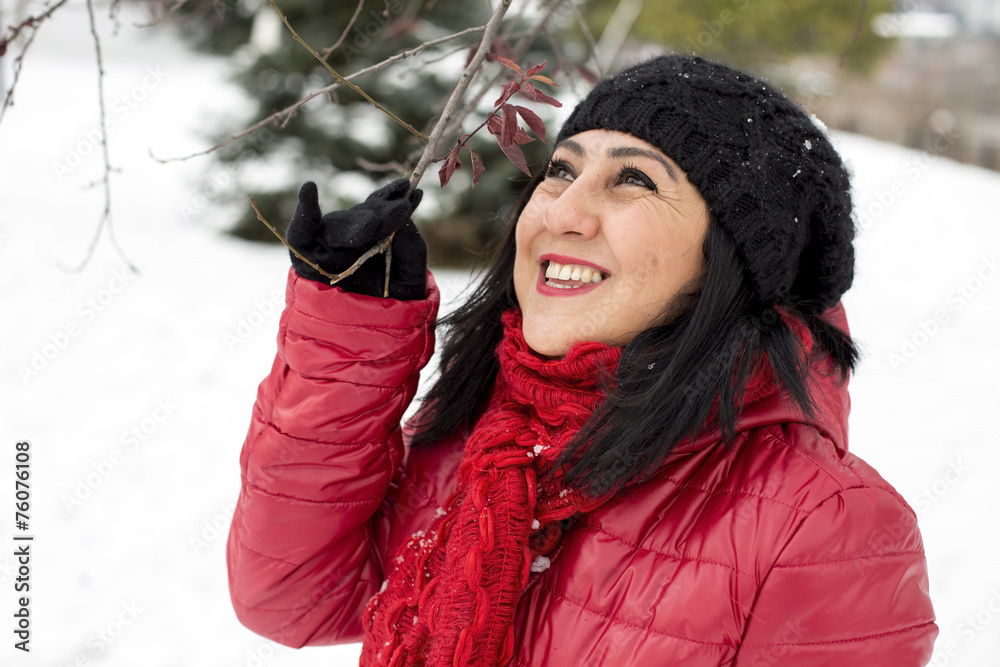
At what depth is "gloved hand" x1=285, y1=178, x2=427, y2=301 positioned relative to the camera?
4.89 ft

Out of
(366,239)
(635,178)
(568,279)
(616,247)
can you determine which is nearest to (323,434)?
(366,239)

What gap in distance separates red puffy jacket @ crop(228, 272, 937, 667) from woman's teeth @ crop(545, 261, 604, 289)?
29 cm

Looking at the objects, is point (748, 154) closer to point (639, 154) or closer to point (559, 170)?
point (639, 154)

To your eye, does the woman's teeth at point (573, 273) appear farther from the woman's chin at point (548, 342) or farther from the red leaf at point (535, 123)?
the red leaf at point (535, 123)

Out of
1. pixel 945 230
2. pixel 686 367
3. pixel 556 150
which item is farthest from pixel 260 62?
pixel 945 230

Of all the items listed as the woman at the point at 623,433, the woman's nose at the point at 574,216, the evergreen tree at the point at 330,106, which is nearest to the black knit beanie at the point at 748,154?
the woman at the point at 623,433

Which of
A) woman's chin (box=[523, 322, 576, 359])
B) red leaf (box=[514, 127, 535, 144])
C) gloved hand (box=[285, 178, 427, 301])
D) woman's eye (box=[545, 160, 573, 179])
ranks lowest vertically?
woman's chin (box=[523, 322, 576, 359])

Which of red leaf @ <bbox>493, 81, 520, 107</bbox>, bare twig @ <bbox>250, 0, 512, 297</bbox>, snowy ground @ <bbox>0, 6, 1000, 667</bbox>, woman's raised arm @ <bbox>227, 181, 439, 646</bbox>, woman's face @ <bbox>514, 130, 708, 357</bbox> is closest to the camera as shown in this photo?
red leaf @ <bbox>493, 81, 520, 107</bbox>

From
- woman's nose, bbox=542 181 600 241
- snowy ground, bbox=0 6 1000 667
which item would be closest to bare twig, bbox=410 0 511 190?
woman's nose, bbox=542 181 600 241

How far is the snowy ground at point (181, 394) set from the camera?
3062mm

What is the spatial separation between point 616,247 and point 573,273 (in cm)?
11

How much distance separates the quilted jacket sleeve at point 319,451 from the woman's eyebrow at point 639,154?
1.68ft

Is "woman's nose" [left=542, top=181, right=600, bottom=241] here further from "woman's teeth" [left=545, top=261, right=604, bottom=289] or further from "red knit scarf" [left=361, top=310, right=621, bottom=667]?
"red knit scarf" [left=361, top=310, right=621, bottom=667]

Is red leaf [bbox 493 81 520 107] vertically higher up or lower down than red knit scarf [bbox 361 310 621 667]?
higher up
